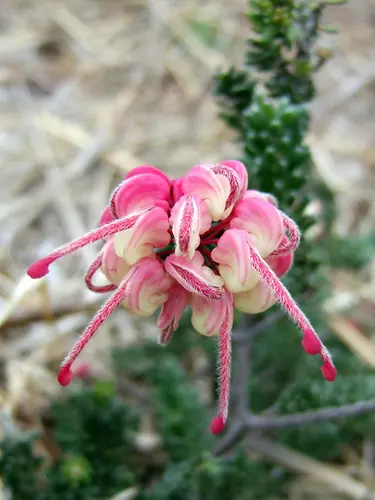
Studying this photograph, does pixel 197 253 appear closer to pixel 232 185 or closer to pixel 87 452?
pixel 232 185

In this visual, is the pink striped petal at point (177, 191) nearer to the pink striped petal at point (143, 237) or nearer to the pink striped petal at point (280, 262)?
the pink striped petal at point (143, 237)

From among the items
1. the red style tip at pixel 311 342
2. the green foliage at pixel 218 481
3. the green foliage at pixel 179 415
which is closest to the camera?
the red style tip at pixel 311 342

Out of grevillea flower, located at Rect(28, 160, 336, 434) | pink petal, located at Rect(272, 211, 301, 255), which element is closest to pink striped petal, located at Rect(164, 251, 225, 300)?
grevillea flower, located at Rect(28, 160, 336, 434)

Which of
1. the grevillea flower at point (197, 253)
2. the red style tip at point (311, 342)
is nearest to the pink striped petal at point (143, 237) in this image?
the grevillea flower at point (197, 253)

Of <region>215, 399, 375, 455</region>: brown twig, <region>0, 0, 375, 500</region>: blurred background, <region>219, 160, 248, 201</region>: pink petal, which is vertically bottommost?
<region>0, 0, 375, 500</region>: blurred background

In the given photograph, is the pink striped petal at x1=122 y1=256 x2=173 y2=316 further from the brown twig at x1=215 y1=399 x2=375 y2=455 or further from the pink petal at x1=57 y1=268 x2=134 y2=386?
the brown twig at x1=215 y1=399 x2=375 y2=455

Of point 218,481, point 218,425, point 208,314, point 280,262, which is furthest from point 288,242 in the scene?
point 218,481
